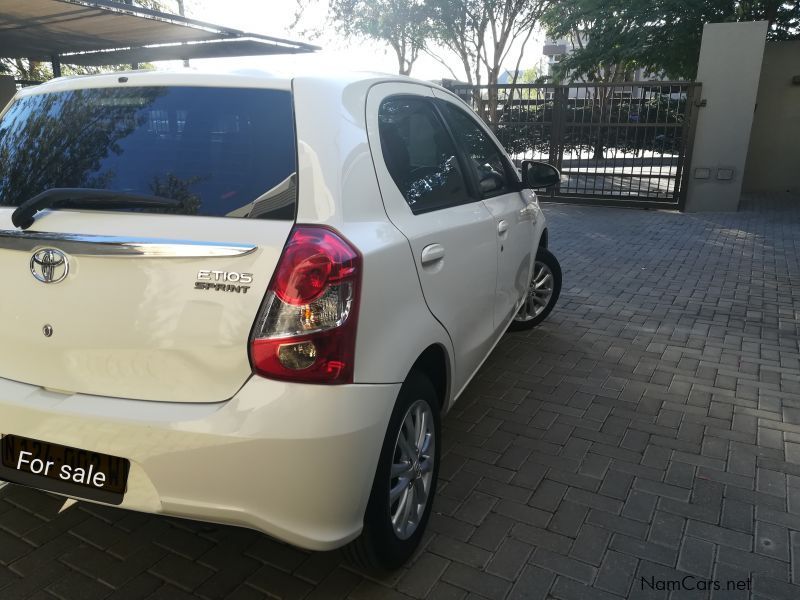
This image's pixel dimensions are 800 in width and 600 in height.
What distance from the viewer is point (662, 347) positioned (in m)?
4.96

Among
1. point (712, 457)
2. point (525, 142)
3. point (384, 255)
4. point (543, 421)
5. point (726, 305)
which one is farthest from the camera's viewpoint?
point (525, 142)

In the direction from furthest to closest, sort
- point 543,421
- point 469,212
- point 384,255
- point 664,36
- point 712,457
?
1. point 664,36
2. point 543,421
3. point 712,457
4. point 469,212
5. point 384,255

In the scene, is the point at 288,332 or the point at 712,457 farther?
the point at 712,457

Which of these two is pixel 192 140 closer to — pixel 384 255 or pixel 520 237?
pixel 384 255

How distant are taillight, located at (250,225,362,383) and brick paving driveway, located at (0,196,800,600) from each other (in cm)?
94

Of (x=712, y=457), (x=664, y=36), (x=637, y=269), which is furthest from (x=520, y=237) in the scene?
(x=664, y=36)

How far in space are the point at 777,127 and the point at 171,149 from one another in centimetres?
1559

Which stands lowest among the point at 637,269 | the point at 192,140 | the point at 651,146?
the point at 637,269

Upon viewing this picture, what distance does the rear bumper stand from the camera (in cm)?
187

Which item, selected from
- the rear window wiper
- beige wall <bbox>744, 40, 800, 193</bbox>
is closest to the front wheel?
the rear window wiper

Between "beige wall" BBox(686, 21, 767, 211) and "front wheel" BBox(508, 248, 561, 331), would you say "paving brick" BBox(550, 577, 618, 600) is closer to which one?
"front wheel" BBox(508, 248, 561, 331)

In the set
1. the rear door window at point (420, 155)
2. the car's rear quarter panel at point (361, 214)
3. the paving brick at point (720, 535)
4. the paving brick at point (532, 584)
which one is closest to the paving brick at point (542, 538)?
the paving brick at point (532, 584)

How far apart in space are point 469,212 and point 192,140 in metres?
1.39

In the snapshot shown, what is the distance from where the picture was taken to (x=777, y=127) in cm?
1434
